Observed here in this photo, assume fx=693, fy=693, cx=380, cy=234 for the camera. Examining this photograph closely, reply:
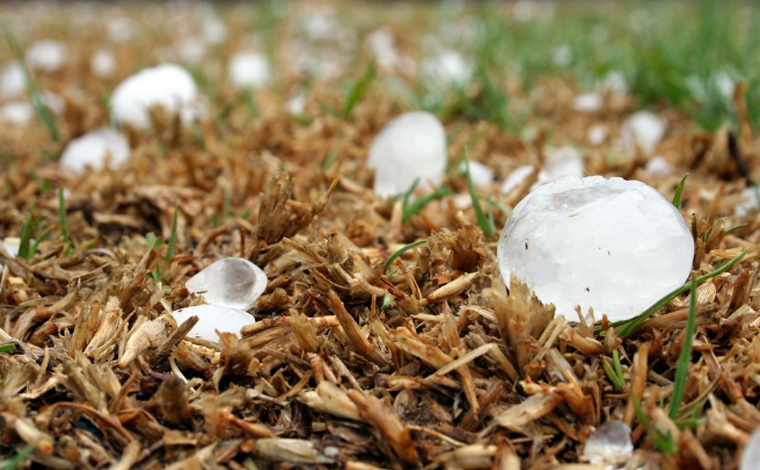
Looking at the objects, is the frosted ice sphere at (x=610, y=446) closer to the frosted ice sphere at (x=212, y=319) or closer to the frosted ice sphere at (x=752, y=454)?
the frosted ice sphere at (x=752, y=454)

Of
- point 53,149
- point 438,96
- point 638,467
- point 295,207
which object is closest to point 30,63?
point 53,149

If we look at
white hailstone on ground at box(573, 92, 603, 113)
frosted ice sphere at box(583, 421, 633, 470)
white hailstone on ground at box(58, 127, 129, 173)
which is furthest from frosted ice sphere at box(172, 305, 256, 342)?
white hailstone on ground at box(573, 92, 603, 113)

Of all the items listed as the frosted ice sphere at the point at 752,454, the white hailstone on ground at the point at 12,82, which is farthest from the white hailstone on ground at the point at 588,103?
the white hailstone on ground at the point at 12,82

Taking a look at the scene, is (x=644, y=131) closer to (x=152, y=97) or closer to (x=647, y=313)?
(x=647, y=313)

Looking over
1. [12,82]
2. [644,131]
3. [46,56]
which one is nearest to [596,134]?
[644,131]

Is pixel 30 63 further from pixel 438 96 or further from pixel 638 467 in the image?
pixel 638 467
